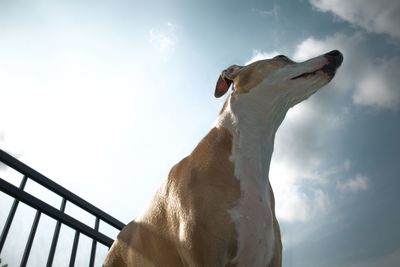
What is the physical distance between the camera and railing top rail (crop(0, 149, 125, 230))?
1.97 m

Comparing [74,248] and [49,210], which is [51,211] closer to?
[49,210]

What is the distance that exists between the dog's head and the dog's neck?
2.1 inches

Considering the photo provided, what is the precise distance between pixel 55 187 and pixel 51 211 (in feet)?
0.69

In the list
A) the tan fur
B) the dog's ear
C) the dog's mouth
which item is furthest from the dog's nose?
the tan fur

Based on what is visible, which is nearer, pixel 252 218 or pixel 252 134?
pixel 252 218

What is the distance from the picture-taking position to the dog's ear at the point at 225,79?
2176mm

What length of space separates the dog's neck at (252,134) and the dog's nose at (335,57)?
0.45 meters

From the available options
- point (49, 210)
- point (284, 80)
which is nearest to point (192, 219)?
point (284, 80)

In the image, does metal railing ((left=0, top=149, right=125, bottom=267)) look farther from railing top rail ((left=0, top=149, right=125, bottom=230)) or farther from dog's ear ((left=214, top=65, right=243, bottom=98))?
dog's ear ((left=214, top=65, right=243, bottom=98))

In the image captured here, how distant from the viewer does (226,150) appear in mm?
1724

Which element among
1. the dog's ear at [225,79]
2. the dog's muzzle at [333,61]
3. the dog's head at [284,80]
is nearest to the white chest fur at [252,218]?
the dog's head at [284,80]

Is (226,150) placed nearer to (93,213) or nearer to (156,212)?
(156,212)

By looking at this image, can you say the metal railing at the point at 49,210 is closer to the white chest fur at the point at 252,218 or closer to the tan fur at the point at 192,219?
the tan fur at the point at 192,219

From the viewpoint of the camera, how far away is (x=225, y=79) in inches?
90.4
